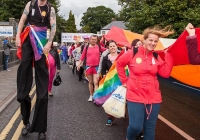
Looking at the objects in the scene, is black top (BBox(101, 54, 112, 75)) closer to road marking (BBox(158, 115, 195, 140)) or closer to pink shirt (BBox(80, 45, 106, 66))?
pink shirt (BBox(80, 45, 106, 66))

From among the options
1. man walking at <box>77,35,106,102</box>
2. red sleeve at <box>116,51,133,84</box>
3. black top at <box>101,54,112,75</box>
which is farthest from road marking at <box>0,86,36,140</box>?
man walking at <box>77,35,106,102</box>

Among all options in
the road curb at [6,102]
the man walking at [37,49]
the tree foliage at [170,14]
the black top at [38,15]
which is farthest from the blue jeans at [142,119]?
the tree foliage at [170,14]

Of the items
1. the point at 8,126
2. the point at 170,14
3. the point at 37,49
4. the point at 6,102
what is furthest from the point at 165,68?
the point at 170,14

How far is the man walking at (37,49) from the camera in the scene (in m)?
4.79

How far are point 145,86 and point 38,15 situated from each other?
1.95 m

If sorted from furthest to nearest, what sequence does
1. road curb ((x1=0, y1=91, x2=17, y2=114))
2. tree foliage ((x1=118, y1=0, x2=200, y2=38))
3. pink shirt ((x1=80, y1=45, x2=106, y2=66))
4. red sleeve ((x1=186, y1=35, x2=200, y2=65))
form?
tree foliage ((x1=118, y1=0, x2=200, y2=38)) < pink shirt ((x1=80, y1=45, x2=106, y2=66)) < road curb ((x1=0, y1=91, x2=17, y2=114)) < red sleeve ((x1=186, y1=35, x2=200, y2=65))

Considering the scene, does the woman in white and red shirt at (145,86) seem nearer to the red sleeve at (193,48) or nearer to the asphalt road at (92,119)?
the red sleeve at (193,48)

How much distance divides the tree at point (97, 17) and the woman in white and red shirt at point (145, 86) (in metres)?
126

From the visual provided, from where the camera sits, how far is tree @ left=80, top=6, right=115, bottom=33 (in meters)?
130

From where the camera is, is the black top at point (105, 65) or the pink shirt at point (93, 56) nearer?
the black top at point (105, 65)

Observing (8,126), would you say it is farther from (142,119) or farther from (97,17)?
(97,17)

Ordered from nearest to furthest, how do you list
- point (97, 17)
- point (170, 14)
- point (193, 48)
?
1. point (193, 48)
2. point (170, 14)
3. point (97, 17)

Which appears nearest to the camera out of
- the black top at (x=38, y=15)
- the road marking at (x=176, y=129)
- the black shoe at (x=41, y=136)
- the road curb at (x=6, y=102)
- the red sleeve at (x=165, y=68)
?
the red sleeve at (x=165, y=68)

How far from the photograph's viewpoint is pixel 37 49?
4777 millimetres
